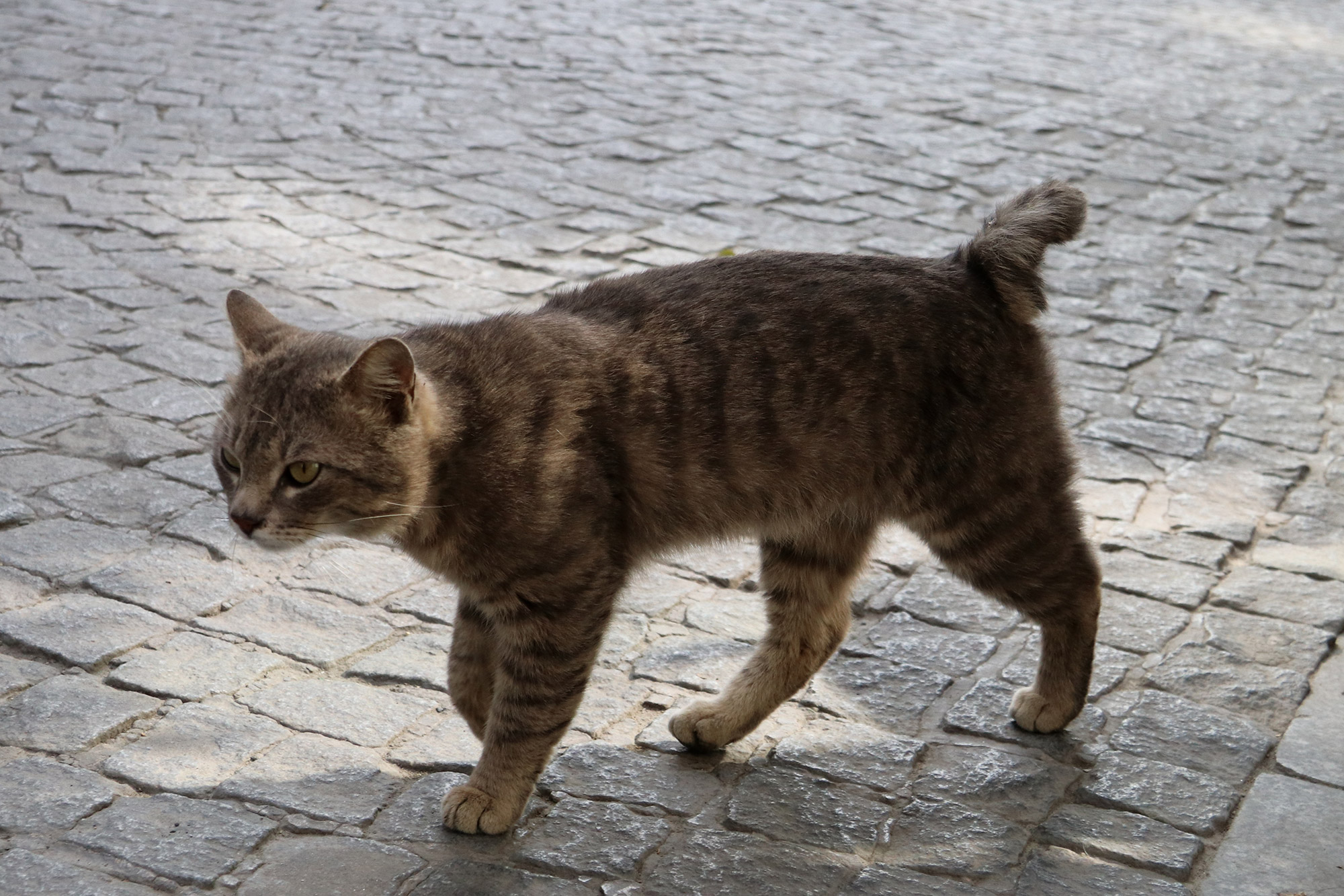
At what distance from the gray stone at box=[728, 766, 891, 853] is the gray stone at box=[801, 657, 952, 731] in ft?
1.25

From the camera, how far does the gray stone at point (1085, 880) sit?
317cm

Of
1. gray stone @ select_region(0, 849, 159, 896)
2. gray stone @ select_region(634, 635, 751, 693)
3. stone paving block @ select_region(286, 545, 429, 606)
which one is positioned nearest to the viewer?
gray stone @ select_region(0, 849, 159, 896)

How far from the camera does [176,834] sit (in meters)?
3.14

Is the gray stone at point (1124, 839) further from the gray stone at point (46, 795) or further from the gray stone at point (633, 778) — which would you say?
the gray stone at point (46, 795)

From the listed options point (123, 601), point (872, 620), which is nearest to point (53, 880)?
point (123, 601)

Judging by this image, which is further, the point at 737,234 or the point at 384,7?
the point at 384,7

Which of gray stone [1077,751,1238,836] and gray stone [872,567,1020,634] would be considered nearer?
gray stone [1077,751,1238,836]

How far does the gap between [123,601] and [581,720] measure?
4.81ft

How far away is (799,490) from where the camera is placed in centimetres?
368

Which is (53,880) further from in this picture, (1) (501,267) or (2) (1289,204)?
(2) (1289,204)

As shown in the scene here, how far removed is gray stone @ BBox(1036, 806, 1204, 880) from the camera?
3283 mm

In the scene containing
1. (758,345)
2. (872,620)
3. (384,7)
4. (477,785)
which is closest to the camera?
(477,785)

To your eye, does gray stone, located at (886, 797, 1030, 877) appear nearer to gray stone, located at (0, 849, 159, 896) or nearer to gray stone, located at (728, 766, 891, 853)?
gray stone, located at (728, 766, 891, 853)

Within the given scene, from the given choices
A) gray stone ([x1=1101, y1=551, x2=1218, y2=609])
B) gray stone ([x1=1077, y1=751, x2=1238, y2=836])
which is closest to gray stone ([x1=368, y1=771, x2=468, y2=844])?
gray stone ([x1=1077, y1=751, x2=1238, y2=836])
